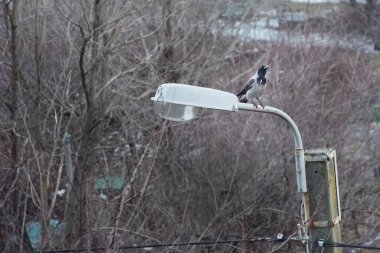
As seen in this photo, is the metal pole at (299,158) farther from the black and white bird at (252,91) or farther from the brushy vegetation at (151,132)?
the brushy vegetation at (151,132)

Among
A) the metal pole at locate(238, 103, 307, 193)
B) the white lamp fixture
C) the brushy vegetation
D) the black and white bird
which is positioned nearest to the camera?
the white lamp fixture

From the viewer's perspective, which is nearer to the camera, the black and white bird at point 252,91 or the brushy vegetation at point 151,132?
the black and white bird at point 252,91

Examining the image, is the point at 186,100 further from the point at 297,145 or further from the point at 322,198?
the point at 322,198

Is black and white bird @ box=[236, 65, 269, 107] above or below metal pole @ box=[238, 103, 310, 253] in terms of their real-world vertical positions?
above

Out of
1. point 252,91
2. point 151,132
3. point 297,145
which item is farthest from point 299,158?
point 151,132

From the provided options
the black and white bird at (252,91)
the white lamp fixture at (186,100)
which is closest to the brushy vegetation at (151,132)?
the black and white bird at (252,91)

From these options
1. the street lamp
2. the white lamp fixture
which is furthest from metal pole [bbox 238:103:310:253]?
the white lamp fixture

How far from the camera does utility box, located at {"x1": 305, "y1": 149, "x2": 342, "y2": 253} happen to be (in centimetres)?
634

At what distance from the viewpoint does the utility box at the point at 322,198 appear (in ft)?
20.8

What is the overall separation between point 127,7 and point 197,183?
12.7 feet

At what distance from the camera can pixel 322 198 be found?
639 cm

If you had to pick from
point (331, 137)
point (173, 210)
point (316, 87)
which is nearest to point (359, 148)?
point (331, 137)

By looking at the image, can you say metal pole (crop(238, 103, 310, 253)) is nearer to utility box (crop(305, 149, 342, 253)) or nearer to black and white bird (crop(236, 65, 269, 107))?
utility box (crop(305, 149, 342, 253))

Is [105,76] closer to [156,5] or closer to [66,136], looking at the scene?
[66,136]
